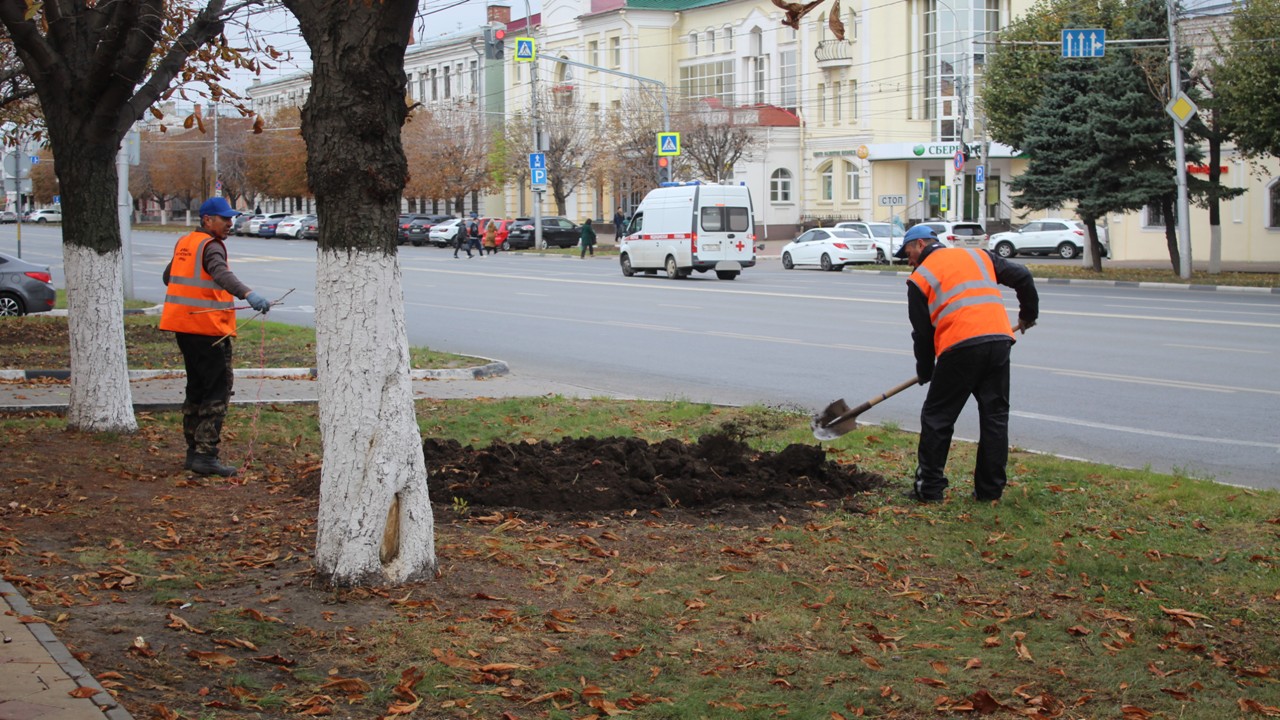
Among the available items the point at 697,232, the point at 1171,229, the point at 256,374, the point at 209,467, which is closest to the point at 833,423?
the point at 209,467

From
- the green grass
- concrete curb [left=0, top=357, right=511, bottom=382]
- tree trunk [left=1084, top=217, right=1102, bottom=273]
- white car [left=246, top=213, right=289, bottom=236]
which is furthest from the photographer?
white car [left=246, top=213, right=289, bottom=236]

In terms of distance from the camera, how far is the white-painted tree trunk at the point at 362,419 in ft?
18.3

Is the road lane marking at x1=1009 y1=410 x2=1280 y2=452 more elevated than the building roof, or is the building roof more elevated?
the building roof

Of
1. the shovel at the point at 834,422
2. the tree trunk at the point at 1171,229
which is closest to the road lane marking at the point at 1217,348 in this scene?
the shovel at the point at 834,422

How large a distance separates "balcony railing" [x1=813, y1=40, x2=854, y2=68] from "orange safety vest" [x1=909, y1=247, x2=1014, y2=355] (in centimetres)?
5638

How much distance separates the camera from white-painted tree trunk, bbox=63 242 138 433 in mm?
9430

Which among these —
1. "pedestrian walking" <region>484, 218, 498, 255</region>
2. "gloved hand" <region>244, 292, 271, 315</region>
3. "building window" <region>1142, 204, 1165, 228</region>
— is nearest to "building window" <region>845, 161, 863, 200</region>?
"pedestrian walking" <region>484, 218, 498, 255</region>

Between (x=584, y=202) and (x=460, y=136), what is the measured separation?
31.2 ft

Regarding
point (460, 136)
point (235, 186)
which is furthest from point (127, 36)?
point (235, 186)

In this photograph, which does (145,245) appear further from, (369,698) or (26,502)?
(369,698)

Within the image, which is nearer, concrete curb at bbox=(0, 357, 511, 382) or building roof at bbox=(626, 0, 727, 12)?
concrete curb at bbox=(0, 357, 511, 382)

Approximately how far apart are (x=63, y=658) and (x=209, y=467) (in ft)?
12.2

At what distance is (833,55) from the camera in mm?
62250

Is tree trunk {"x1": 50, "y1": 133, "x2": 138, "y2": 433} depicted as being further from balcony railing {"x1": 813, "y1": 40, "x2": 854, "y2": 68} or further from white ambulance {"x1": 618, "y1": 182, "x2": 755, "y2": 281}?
balcony railing {"x1": 813, "y1": 40, "x2": 854, "y2": 68}
